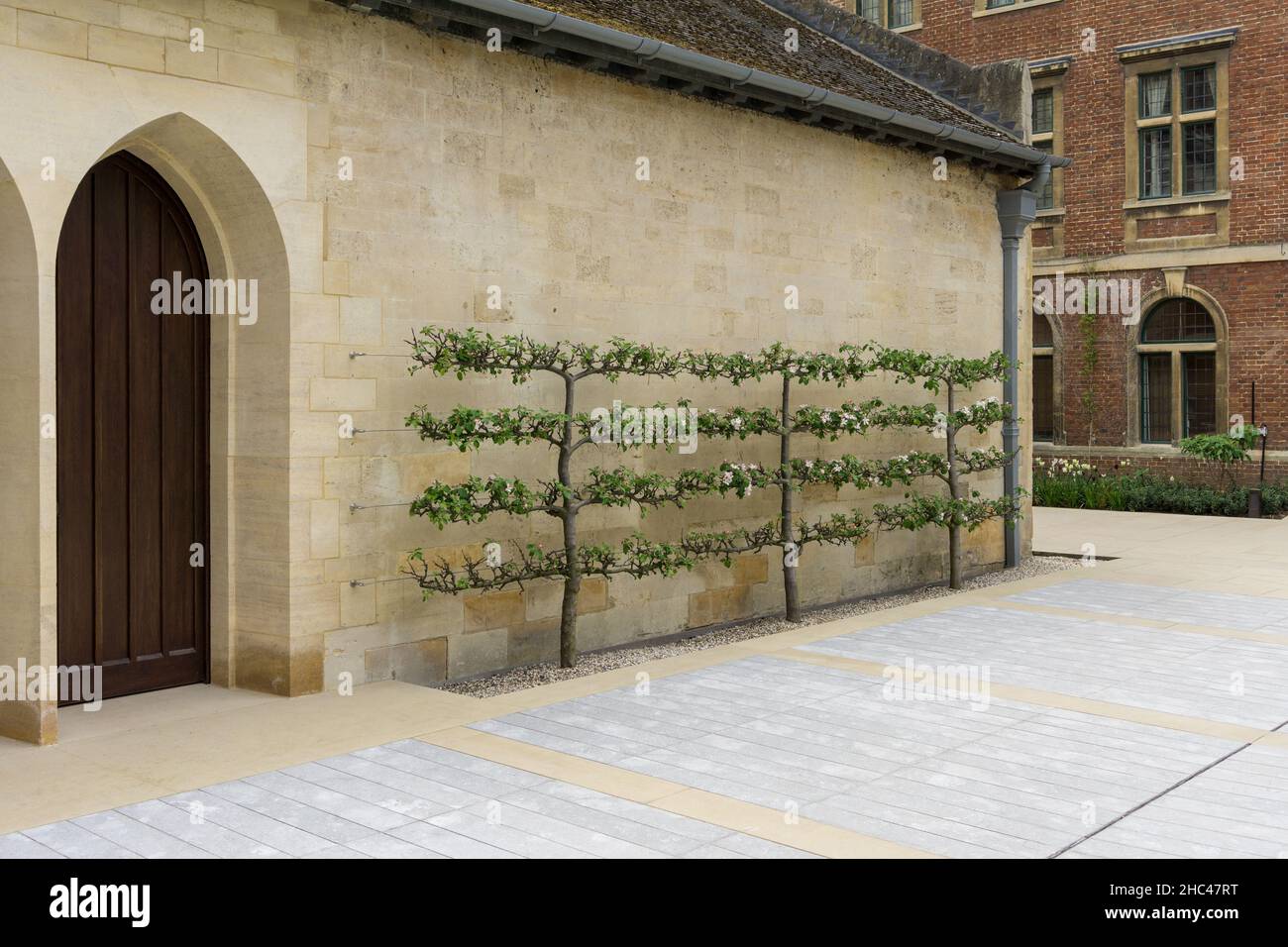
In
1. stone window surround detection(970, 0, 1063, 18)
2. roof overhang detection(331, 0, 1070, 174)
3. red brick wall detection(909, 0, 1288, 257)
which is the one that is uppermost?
stone window surround detection(970, 0, 1063, 18)

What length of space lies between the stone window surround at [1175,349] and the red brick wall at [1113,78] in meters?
1.02

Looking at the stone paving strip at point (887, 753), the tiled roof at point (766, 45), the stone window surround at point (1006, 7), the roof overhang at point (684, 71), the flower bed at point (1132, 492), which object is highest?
the stone window surround at point (1006, 7)

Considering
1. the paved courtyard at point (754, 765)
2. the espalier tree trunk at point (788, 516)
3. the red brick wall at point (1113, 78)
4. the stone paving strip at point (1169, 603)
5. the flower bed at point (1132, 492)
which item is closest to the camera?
the paved courtyard at point (754, 765)

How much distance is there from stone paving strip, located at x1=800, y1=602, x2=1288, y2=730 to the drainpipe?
10.9 feet

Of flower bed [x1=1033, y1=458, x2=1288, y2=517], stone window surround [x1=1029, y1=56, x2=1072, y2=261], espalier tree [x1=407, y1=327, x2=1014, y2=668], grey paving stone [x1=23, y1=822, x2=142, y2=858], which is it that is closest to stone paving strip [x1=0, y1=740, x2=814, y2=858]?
grey paving stone [x1=23, y1=822, x2=142, y2=858]

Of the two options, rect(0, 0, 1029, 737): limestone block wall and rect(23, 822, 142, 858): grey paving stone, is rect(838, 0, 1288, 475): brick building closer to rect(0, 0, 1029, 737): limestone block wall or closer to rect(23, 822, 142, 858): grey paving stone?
rect(0, 0, 1029, 737): limestone block wall

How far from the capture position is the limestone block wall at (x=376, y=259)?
20.6 ft

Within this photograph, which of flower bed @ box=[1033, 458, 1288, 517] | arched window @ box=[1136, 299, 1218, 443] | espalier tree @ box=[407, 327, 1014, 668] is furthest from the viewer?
arched window @ box=[1136, 299, 1218, 443]

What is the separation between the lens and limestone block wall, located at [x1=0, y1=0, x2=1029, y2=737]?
6.27m

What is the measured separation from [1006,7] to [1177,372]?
7425mm

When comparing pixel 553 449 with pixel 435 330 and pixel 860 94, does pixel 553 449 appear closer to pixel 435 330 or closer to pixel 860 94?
pixel 435 330

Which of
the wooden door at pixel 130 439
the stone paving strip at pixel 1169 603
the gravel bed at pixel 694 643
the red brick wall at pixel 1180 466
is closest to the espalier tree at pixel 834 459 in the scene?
the gravel bed at pixel 694 643

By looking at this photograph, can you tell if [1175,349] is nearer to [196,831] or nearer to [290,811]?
[290,811]

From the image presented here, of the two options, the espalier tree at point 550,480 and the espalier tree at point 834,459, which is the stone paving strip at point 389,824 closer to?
the espalier tree at point 550,480
